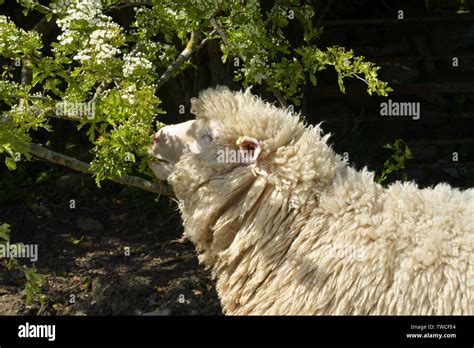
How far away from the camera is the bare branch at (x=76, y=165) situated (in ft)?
12.5

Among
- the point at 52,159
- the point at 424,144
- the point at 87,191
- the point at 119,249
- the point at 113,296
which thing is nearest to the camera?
the point at 52,159

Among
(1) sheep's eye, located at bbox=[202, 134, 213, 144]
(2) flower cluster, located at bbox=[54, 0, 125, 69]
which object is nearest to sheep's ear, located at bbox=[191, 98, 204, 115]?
(1) sheep's eye, located at bbox=[202, 134, 213, 144]

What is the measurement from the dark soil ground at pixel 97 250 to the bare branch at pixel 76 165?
13.5 inches

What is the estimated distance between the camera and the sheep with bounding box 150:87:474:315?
2.68 metres

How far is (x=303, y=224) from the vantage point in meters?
2.88

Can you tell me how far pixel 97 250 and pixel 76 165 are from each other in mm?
1271

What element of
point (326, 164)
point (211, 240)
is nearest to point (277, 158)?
point (326, 164)

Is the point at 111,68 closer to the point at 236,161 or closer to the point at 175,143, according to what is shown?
the point at 175,143

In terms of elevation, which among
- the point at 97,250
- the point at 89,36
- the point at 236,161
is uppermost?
the point at 89,36

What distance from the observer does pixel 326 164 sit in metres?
2.90

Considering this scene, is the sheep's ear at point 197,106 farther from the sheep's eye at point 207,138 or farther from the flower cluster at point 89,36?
the flower cluster at point 89,36

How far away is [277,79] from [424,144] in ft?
9.18

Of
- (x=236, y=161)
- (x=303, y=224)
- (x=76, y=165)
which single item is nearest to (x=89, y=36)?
(x=236, y=161)

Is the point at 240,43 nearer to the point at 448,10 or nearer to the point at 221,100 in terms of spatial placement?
the point at 221,100
